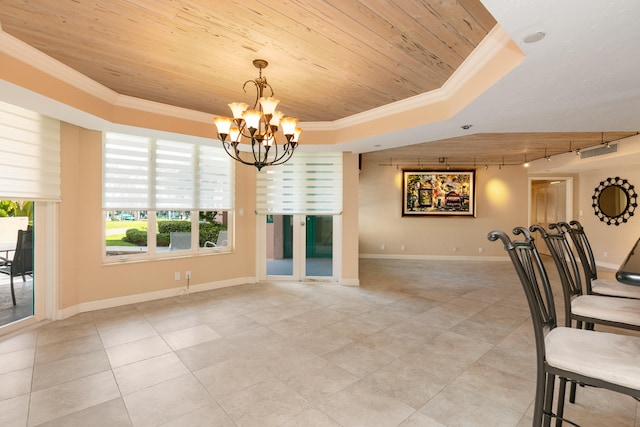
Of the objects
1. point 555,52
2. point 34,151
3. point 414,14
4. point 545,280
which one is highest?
point 414,14

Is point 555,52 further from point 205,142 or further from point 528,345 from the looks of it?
point 205,142

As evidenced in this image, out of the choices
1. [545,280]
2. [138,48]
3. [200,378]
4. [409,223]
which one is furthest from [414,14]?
[409,223]

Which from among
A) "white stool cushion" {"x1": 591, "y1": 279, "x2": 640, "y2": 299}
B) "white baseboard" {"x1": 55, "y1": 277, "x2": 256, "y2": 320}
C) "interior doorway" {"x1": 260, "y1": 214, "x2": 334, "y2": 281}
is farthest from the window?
→ "white stool cushion" {"x1": 591, "y1": 279, "x2": 640, "y2": 299}

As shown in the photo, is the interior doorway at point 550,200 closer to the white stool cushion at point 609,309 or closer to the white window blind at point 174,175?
the white stool cushion at point 609,309

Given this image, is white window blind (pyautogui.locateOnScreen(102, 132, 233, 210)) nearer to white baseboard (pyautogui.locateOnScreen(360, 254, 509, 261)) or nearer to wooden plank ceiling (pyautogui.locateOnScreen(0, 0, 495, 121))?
wooden plank ceiling (pyautogui.locateOnScreen(0, 0, 495, 121))

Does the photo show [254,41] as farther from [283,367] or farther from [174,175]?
[174,175]

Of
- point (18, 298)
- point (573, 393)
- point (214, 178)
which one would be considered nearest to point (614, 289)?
point (573, 393)

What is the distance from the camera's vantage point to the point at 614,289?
7.86ft

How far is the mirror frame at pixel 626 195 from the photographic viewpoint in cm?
636

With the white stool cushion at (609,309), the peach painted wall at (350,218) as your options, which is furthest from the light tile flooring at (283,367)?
the peach painted wall at (350,218)

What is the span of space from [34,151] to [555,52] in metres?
4.64

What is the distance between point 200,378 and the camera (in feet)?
7.39

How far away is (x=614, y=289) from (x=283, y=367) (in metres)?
2.69

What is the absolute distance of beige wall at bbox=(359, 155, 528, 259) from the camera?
7750 mm
